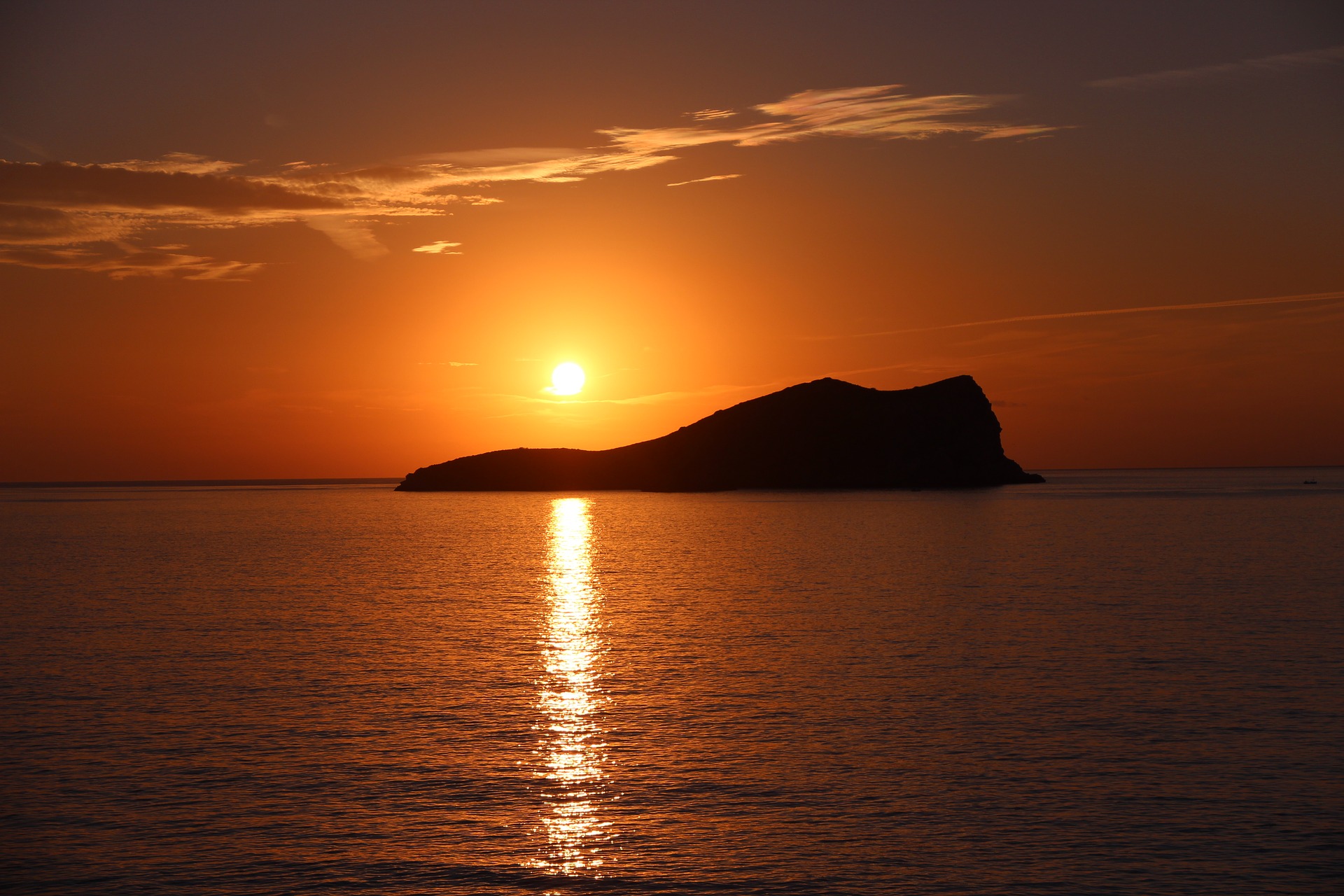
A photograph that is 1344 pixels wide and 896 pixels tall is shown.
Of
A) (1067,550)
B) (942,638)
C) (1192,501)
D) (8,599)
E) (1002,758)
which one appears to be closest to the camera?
(1002,758)

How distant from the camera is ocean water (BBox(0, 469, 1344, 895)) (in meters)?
17.4

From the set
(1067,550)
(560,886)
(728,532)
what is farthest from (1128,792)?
(728,532)

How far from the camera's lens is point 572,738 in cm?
2552

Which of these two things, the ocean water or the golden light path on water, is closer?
the ocean water

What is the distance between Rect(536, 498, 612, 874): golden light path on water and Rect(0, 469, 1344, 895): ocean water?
12 cm

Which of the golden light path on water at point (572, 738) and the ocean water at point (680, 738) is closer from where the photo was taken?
the ocean water at point (680, 738)

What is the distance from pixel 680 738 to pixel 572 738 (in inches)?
105

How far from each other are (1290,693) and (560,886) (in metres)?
23.8

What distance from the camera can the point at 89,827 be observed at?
19.4 metres

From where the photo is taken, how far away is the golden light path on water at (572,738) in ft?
59.6

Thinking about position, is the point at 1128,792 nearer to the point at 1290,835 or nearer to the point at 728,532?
the point at 1290,835

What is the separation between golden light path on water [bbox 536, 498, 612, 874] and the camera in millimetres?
18156

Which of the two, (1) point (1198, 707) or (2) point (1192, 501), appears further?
(2) point (1192, 501)

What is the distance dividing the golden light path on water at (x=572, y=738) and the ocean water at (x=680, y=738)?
121 mm
